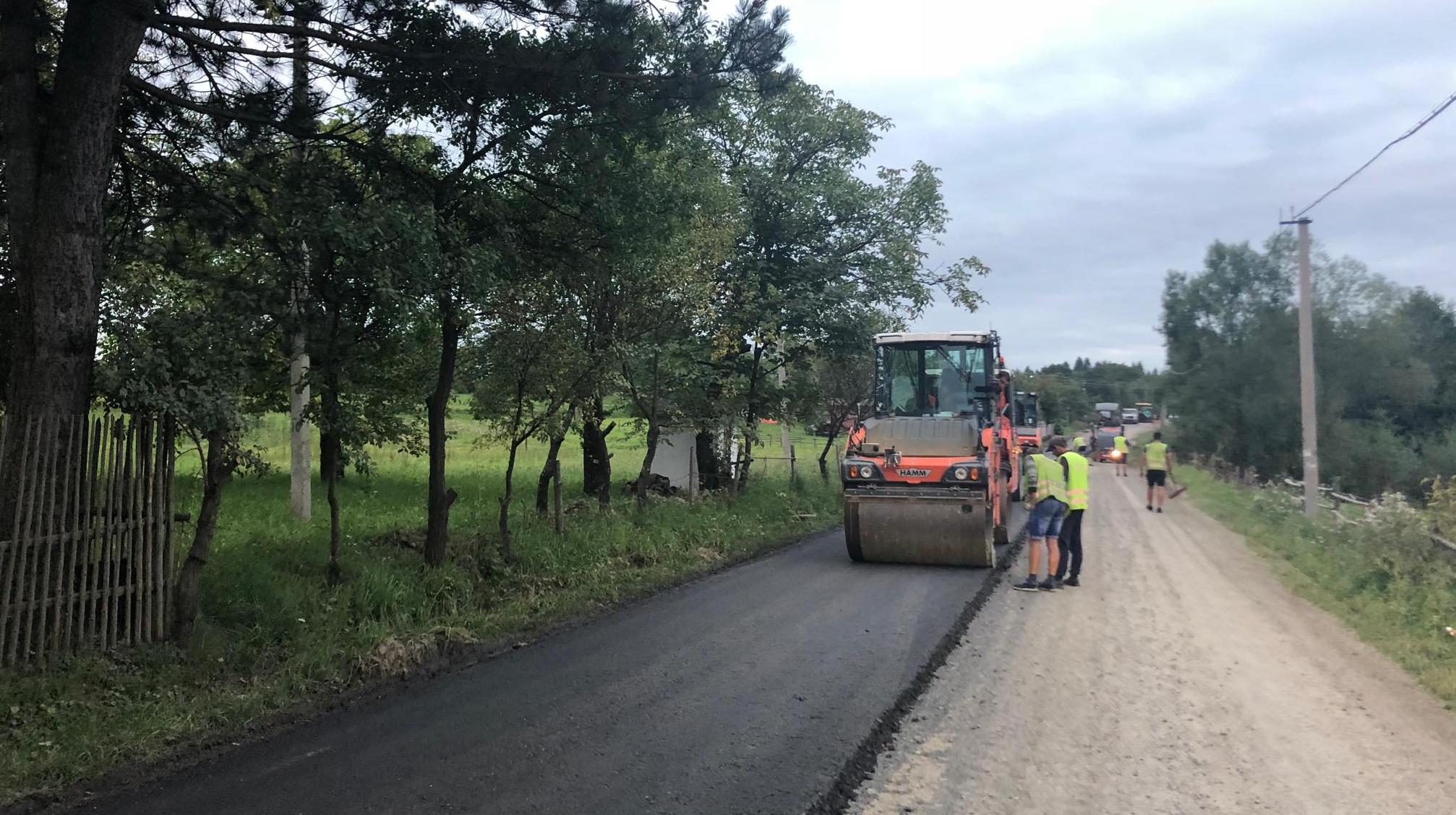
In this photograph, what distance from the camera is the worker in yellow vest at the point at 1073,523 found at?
404 inches

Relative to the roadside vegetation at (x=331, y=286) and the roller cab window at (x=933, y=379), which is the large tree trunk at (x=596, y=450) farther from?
the roller cab window at (x=933, y=379)

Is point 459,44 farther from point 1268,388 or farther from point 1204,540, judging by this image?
point 1268,388

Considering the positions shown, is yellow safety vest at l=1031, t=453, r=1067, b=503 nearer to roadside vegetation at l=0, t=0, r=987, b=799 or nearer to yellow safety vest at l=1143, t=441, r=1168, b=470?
roadside vegetation at l=0, t=0, r=987, b=799

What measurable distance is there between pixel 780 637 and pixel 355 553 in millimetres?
4380

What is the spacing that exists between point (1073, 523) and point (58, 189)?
9923mm

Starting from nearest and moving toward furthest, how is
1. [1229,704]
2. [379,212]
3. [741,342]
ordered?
[1229,704]
[379,212]
[741,342]

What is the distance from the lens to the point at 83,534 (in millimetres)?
5836

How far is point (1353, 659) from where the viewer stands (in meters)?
7.31

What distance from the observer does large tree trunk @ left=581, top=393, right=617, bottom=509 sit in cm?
1219

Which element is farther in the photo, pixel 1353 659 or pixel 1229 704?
pixel 1353 659

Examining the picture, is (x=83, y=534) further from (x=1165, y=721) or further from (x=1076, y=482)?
(x=1076, y=482)

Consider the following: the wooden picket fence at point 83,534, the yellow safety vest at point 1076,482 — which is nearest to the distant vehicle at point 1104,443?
the yellow safety vest at point 1076,482

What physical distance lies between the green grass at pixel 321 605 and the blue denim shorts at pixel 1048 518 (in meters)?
3.88

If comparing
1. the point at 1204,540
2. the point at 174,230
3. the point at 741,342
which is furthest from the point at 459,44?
the point at 1204,540
